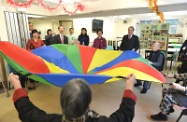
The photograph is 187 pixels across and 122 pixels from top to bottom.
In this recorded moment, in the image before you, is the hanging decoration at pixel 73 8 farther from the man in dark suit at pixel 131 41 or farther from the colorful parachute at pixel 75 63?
the colorful parachute at pixel 75 63

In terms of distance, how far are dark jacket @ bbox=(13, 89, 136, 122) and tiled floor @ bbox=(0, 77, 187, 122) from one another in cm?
167

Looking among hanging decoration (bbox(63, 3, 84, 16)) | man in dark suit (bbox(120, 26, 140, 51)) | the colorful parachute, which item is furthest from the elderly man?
hanging decoration (bbox(63, 3, 84, 16))

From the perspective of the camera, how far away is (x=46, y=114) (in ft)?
Result: 2.83

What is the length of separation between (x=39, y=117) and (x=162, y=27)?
5133mm

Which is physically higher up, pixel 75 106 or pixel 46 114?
pixel 75 106

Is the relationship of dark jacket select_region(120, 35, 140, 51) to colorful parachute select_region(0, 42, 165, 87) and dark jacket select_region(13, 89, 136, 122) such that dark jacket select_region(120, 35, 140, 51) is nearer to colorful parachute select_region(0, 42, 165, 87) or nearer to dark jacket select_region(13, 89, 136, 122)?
colorful parachute select_region(0, 42, 165, 87)

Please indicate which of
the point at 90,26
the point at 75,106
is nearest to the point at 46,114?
the point at 75,106

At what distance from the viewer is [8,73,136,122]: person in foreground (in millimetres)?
679

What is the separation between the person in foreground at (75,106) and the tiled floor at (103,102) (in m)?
1.67

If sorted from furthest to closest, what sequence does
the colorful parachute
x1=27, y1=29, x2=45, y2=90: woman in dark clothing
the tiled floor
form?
A: x1=27, y1=29, x2=45, y2=90: woman in dark clothing → the tiled floor → the colorful parachute

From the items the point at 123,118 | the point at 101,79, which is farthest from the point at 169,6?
the point at 123,118

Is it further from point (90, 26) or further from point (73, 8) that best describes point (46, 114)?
point (90, 26)

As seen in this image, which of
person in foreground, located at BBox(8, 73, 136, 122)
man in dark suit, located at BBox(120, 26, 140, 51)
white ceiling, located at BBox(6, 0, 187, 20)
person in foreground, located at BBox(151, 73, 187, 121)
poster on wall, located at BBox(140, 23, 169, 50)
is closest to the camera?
person in foreground, located at BBox(8, 73, 136, 122)

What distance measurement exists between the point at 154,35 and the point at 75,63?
372 centimetres
